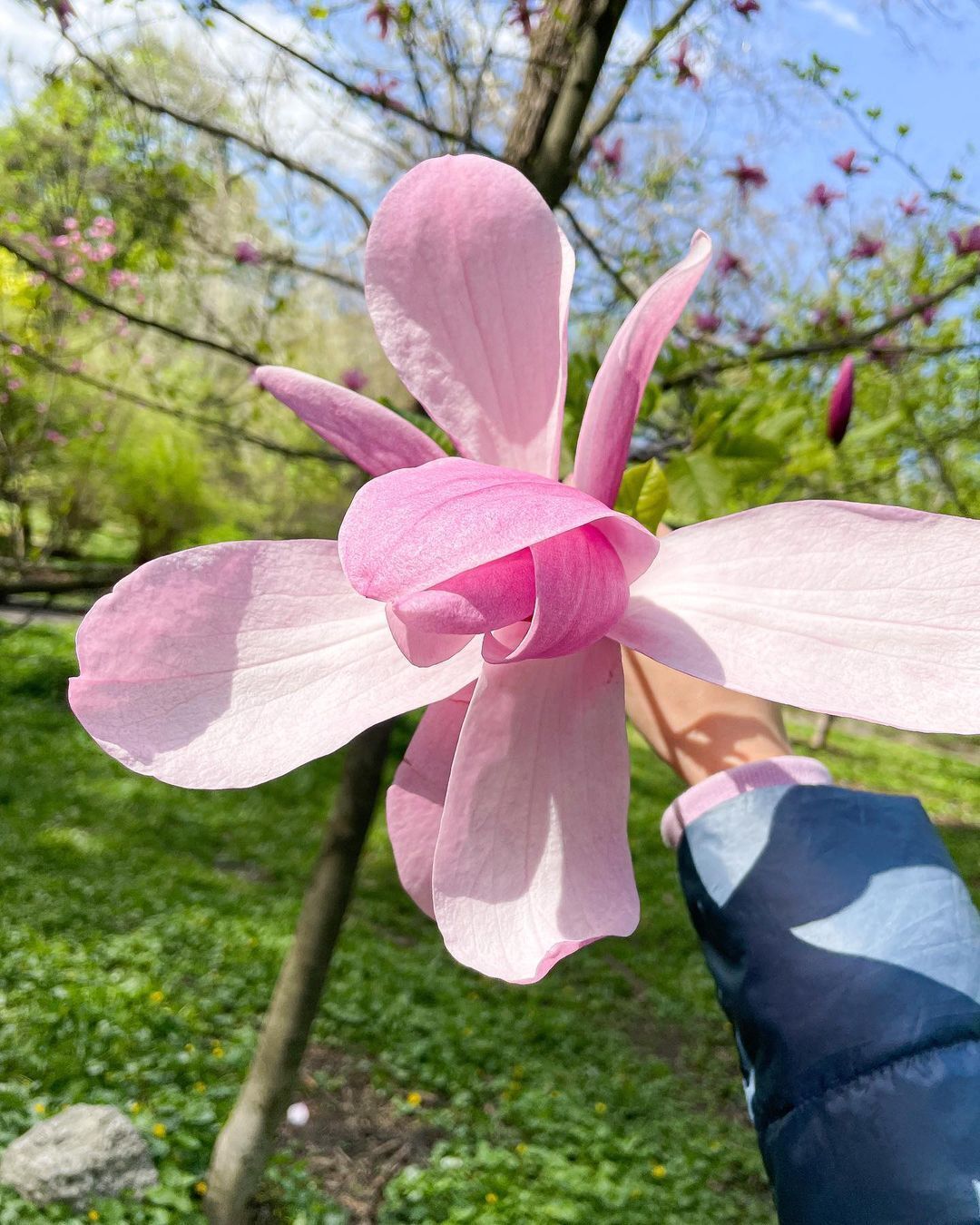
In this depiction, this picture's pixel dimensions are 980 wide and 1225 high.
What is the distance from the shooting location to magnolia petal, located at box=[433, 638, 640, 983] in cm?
41

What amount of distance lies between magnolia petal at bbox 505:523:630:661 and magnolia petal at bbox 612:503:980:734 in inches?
1.3

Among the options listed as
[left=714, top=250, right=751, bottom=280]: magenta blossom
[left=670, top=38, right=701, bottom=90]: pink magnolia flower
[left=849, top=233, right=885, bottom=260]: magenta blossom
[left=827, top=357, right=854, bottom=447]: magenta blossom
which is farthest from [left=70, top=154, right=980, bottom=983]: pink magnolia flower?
[left=714, top=250, right=751, bottom=280]: magenta blossom

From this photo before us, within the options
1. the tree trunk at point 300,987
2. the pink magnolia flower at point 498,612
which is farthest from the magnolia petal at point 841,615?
the tree trunk at point 300,987

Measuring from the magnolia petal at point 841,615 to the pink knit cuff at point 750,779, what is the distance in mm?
271

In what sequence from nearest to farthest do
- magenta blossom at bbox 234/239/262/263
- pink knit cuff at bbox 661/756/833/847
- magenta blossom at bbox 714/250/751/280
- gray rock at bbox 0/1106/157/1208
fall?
pink knit cuff at bbox 661/756/833/847 → gray rock at bbox 0/1106/157/1208 → magenta blossom at bbox 234/239/262/263 → magenta blossom at bbox 714/250/751/280

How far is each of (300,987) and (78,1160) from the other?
2.94ft

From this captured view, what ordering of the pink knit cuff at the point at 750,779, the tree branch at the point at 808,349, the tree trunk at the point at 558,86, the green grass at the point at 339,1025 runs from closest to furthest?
the pink knit cuff at the point at 750,779, the tree branch at the point at 808,349, the tree trunk at the point at 558,86, the green grass at the point at 339,1025

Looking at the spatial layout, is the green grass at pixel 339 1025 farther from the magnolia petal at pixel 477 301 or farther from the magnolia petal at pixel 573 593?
the magnolia petal at pixel 573 593

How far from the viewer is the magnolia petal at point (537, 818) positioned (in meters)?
0.41

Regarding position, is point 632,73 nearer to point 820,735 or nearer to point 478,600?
point 478,600

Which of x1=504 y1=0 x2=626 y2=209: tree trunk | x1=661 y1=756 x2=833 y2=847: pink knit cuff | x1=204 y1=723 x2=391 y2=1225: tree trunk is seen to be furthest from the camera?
x1=204 y1=723 x2=391 y2=1225: tree trunk

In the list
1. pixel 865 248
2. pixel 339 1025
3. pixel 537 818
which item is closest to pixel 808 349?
pixel 537 818

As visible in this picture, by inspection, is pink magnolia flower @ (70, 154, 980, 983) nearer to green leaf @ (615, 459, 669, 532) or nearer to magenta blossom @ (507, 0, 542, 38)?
green leaf @ (615, 459, 669, 532)

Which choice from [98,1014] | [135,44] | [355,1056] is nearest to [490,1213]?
[355,1056]
